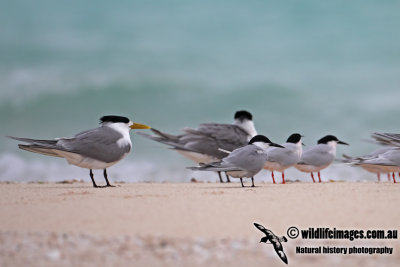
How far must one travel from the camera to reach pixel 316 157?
34.3 ft

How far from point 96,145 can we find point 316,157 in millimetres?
4854

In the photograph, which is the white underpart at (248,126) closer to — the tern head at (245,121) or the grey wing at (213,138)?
the tern head at (245,121)

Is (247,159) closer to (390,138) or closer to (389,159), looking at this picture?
(390,138)

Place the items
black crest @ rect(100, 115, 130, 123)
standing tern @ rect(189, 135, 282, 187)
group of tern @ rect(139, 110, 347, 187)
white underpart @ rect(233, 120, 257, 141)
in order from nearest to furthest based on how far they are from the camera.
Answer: standing tern @ rect(189, 135, 282, 187)
black crest @ rect(100, 115, 130, 123)
group of tern @ rect(139, 110, 347, 187)
white underpart @ rect(233, 120, 257, 141)

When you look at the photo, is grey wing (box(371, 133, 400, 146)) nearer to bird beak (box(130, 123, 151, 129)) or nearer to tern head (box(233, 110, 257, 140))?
tern head (box(233, 110, 257, 140))

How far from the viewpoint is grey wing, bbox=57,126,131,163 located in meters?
7.98

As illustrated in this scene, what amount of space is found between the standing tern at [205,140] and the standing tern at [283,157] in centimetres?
110

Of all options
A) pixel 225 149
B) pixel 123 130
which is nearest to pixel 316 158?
pixel 225 149

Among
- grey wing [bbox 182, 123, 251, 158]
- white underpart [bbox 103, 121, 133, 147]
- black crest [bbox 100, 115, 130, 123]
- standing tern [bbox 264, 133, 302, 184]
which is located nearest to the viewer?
white underpart [bbox 103, 121, 133, 147]

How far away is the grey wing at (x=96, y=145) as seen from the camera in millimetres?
7980

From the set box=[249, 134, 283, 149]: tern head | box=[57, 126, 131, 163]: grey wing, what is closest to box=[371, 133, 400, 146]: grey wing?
box=[249, 134, 283, 149]: tern head

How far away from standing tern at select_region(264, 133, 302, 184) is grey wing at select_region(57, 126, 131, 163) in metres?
2.92

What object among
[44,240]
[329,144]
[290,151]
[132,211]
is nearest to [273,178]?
[290,151]

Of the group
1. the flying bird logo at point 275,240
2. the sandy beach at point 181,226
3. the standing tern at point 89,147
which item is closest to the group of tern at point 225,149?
the standing tern at point 89,147
